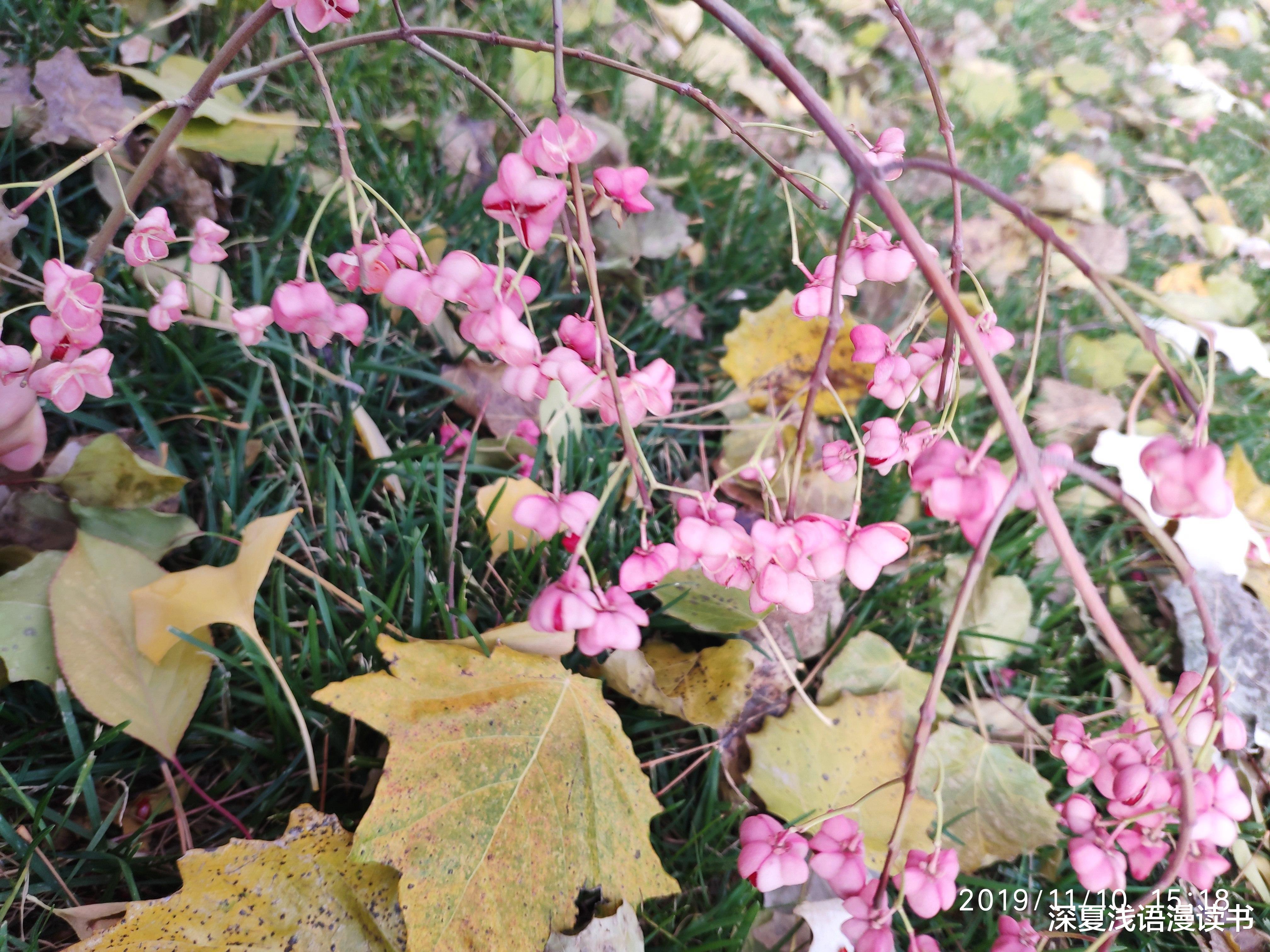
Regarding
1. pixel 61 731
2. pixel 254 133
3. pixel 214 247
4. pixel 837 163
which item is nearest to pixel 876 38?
pixel 837 163

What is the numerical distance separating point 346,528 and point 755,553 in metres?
0.55

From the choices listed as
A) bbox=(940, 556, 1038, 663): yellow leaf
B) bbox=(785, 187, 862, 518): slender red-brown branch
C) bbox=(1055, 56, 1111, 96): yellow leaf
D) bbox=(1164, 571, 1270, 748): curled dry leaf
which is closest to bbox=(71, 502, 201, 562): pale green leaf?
bbox=(785, 187, 862, 518): slender red-brown branch

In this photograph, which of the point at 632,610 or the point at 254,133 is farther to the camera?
the point at 254,133

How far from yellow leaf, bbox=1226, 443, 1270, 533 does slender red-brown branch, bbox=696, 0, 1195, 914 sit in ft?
3.40

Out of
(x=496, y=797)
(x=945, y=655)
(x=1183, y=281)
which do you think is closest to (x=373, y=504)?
(x=496, y=797)

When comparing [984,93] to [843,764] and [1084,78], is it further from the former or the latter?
[843,764]

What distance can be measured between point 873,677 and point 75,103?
1168 mm

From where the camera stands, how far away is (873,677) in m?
0.94

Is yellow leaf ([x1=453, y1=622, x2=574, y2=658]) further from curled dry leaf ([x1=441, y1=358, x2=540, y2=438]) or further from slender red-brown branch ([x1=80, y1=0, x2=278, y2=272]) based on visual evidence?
slender red-brown branch ([x1=80, y1=0, x2=278, y2=272])

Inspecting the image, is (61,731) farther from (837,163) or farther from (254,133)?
(837,163)

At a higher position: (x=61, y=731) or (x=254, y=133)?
(x=254, y=133)

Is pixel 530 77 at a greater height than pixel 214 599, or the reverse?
pixel 530 77

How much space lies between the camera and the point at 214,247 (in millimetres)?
683

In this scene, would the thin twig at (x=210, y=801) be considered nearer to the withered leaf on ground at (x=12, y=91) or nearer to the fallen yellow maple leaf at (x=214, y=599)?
the fallen yellow maple leaf at (x=214, y=599)
